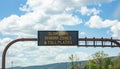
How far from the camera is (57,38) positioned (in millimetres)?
53062

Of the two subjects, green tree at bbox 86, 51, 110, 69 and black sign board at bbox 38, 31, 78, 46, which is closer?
black sign board at bbox 38, 31, 78, 46

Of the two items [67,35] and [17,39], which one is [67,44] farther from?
[17,39]

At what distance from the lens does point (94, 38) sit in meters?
54.4

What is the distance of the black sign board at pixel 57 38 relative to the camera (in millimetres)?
53000

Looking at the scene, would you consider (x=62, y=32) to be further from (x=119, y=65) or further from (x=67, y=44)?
(x=119, y=65)

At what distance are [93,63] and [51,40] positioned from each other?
316ft

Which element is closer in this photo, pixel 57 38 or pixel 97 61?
pixel 57 38

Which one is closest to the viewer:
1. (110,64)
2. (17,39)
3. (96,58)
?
(17,39)

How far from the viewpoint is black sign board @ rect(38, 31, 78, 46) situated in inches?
2087

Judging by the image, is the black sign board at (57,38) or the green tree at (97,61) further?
the green tree at (97,61)

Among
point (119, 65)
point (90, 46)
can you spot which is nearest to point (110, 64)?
point (119, 65)

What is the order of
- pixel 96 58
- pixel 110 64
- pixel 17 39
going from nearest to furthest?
pixel 17 39 < pixel 96 58 < pixel 110 64

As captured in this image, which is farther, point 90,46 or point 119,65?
point 119,65

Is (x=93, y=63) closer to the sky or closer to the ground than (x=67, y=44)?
closer to the ground
